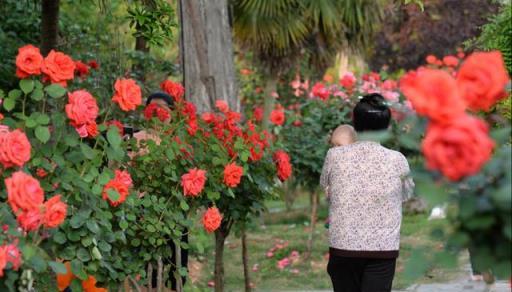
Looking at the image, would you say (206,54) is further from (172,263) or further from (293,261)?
(293,261)

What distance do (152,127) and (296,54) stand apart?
38.6 ft

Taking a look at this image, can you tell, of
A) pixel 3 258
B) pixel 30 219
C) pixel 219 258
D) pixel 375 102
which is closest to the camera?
pixel 3 258

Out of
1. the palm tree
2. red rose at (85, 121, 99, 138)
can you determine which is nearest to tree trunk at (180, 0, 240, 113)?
red rose at (85, 121, 99, 138)

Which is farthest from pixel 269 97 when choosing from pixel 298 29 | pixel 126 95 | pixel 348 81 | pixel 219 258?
pixel 126 95

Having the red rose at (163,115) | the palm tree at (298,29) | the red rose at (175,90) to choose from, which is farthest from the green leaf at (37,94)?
the palm tree at (298,29)

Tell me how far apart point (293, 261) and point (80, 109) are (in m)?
8.28

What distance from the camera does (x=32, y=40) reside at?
11172 millimetres

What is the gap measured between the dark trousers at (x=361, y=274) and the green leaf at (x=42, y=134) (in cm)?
188

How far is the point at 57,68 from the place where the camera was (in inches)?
177

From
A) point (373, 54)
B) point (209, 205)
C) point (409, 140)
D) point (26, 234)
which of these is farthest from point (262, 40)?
point (409, 140)

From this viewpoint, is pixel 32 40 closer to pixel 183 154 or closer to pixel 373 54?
pixel 183 154

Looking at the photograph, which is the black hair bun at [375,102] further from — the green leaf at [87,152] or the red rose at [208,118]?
the green leaf at [87,152]

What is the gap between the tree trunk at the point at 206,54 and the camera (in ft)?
27.1

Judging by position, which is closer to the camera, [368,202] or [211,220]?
[368,202]
